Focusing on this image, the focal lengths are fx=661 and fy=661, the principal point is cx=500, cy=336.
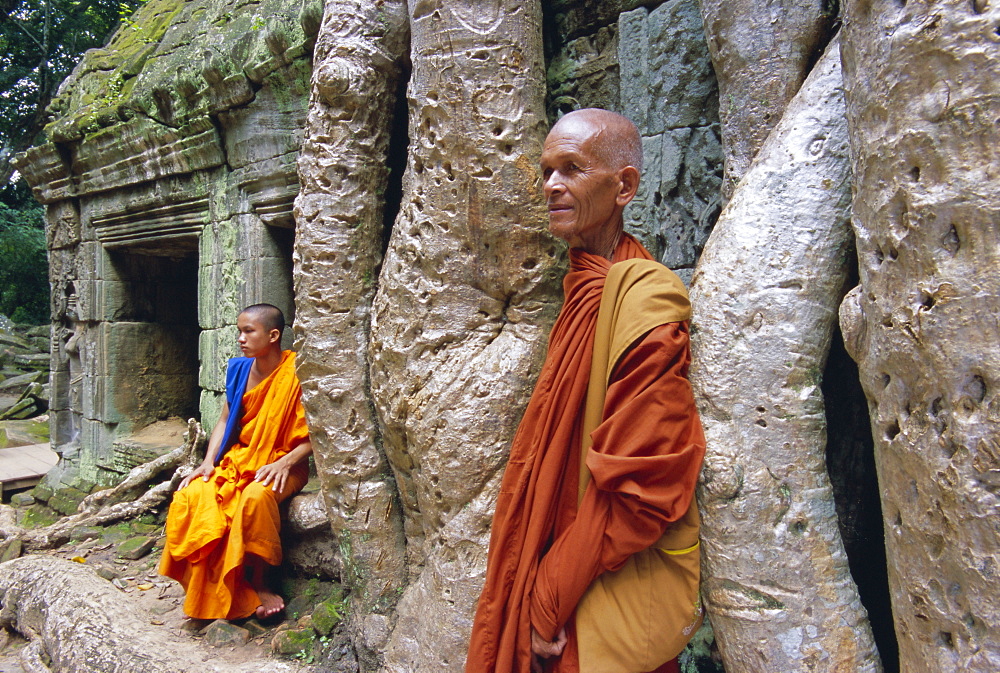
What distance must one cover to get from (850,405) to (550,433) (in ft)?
2.75

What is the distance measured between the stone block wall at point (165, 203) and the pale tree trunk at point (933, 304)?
2723 mm

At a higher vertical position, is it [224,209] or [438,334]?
[224,209]

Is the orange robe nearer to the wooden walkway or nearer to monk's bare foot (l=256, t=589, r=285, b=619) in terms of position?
monk's bare foot (l=256, t=589, r=285, b=619)

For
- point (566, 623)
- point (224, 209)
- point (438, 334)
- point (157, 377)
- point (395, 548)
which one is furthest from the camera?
point (157, 377)

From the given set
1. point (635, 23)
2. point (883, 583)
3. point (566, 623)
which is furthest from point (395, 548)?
point (635, 23)

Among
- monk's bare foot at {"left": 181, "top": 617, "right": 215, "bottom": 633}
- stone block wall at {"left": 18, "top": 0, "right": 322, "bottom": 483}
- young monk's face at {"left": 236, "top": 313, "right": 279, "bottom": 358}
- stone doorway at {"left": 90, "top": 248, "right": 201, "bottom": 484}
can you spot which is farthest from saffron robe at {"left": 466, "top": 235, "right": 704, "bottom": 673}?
stone doorway at {"left": 90, "top": 248, "right": 201, "bottom": 484}

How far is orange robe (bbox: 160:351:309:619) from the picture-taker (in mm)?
2830

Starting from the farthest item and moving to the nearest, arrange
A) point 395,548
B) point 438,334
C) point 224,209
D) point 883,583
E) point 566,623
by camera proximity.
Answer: point 224,209 → point 395,548 → point 438,334 → point 883,583 → point 566,623

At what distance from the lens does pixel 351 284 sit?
7.70ft

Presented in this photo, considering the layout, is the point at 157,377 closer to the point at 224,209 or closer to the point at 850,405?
the point at 224,209

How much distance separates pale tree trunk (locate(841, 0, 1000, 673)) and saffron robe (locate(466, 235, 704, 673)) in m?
0.39

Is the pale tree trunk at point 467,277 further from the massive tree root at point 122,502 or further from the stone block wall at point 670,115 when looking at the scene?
the massive tree root at point 122,502

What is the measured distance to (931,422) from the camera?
1.21 m

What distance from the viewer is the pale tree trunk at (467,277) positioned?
1.93m
